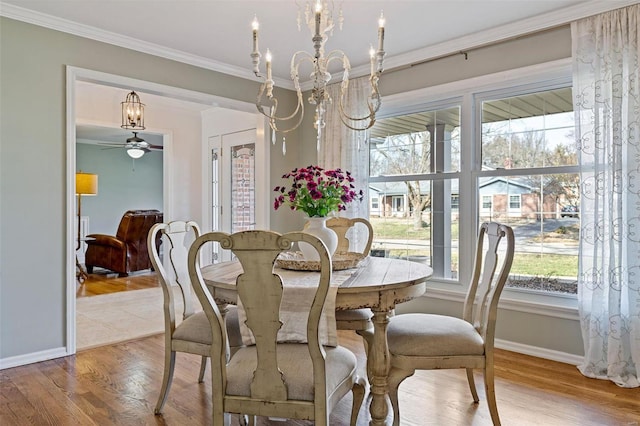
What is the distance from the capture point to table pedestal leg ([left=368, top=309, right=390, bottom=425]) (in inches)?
74.9

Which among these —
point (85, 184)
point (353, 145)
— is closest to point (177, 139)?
point (85, 184)

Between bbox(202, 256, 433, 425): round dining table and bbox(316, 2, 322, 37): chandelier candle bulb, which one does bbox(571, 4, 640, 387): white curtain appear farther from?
bbox(316, 2, 322, 37): chandelier candle bulb

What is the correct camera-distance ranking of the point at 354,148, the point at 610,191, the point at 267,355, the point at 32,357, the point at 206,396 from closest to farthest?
the point at 267,355, the point at 206,396, the point at 610,191, the point at 32,357, the point at 354,148

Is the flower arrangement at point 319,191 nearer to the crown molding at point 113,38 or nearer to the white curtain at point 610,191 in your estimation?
the white curtain at point 610,191

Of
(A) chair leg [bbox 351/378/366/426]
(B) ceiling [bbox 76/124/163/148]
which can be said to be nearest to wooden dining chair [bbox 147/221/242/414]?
(A) chair leg [bbox 351/378/366/426]

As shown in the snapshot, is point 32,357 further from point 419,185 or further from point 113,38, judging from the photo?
point 419,185

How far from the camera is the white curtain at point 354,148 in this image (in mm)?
4148

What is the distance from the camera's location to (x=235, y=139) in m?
5.86

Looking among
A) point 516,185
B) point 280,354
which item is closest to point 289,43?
point 516,185

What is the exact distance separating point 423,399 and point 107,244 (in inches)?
237

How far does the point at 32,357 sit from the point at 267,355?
249 cm

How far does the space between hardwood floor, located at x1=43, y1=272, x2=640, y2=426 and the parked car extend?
3.55ft

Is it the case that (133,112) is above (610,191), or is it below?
above

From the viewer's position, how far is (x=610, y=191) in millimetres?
2727
